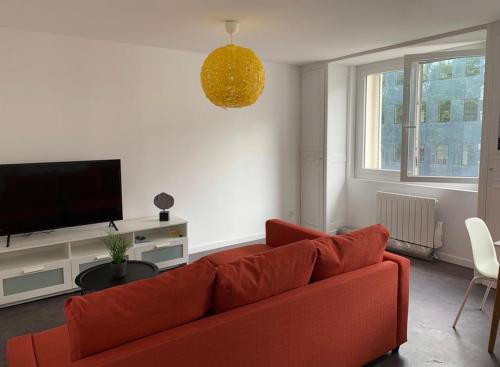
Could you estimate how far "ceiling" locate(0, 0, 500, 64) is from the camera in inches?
110

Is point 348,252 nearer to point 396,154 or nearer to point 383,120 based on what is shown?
point 396,154

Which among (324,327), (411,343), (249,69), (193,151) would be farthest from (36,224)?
(411,343)

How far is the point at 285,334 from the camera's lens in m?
1.83

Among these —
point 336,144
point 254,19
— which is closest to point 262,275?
point 254,19

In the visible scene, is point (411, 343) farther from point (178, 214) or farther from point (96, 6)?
point (96, 6)

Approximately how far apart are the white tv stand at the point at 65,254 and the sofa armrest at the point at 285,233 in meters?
1.14

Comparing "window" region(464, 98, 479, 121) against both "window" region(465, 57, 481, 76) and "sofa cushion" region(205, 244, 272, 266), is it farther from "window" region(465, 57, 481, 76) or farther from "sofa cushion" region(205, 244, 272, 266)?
"sofa cushion" region(205, 244, 272, 266)

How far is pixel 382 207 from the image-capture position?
472 centimetres

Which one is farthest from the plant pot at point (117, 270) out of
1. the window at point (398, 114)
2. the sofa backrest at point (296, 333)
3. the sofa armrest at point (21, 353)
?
the window at point (398, 114)

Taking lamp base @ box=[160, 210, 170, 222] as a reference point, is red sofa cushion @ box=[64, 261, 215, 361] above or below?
above

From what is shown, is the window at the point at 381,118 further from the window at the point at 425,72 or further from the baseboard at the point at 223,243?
the baseboard at the point at 223,243

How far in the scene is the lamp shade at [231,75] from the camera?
8.97 ft

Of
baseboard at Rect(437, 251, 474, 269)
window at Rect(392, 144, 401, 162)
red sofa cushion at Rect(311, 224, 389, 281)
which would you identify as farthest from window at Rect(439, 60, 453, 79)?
red sofa cushion at Rect(311, 224, 389, 281)

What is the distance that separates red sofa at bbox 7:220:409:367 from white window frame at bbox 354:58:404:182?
2.86m
